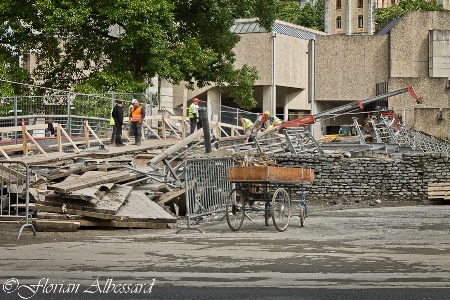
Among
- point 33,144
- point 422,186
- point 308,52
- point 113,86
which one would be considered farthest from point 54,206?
point 308,52

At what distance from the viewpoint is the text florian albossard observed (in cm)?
1001

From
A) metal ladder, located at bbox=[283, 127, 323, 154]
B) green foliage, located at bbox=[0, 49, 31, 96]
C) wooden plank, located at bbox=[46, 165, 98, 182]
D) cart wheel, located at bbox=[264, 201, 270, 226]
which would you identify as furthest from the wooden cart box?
green foliage, located at bbox=[0, 49, 31, 96]

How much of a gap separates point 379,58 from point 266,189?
61.4 metres

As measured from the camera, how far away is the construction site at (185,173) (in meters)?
18.1

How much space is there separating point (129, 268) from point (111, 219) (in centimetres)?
616

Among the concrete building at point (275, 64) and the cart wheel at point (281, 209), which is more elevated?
the concrete building at point (275, 64)

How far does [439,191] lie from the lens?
30.6 meters

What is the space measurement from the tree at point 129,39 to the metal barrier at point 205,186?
19180mm

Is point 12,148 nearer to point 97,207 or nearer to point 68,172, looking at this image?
point 68,172

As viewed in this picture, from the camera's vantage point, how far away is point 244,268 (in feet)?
39.4

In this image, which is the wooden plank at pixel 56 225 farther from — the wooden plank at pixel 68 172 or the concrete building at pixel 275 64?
the concrete building at pixel 275 64

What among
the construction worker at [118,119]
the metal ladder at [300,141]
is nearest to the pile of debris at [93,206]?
the construction worker at [118,119]

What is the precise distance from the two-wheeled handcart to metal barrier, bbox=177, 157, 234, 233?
697 mm

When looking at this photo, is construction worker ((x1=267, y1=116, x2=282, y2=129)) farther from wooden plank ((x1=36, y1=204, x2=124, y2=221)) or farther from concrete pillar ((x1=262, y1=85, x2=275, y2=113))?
concrete pillar ((x1=262, y1=85, x2=275, y2=113))
